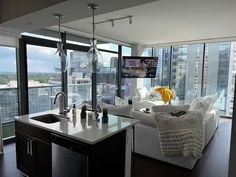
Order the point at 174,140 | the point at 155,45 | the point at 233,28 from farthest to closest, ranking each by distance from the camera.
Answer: the point at 155,45, the point at 233,28, the point at 174,140

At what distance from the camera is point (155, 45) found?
696 cm

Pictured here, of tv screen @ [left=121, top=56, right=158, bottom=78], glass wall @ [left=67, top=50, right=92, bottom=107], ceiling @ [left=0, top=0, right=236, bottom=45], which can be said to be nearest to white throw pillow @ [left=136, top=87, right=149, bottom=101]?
tv screen @ [left=121, top=56, right=158, bottom=78]

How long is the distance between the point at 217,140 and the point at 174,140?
197cm

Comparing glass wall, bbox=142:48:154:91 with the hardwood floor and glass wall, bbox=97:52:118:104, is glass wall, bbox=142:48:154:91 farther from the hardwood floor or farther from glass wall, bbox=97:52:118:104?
the hardwood floor

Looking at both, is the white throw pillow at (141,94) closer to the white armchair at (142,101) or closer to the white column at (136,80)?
the white armchair at (142,101)

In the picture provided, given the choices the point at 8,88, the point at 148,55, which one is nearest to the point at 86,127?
the point at 8,88

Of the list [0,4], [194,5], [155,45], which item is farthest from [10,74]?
[155,45]

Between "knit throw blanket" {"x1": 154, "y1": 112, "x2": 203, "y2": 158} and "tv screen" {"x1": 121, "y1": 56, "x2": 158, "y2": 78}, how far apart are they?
3.64 meters

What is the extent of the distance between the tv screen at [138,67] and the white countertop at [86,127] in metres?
3.90

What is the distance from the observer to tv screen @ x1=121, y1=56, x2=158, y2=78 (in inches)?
243

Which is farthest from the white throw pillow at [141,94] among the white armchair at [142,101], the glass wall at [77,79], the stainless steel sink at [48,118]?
the stainless steel sink at [48,118]

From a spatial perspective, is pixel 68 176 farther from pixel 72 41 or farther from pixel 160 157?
pixel 72 41

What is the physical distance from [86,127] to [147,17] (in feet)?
8.57

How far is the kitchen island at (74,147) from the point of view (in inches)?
68.9
